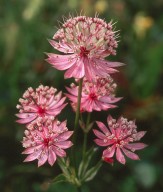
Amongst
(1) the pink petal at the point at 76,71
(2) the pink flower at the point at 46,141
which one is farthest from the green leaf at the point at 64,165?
(1) the pink petal at the point at 76,71

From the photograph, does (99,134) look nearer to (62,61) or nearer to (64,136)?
(64,136)

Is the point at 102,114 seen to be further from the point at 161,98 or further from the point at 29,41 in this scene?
the point at 29,41

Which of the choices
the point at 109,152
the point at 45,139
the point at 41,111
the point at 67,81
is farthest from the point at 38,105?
the point at 67,81

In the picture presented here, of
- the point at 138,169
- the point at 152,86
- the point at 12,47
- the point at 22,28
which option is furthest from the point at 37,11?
the point at 138,169

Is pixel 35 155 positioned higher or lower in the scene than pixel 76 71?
lower

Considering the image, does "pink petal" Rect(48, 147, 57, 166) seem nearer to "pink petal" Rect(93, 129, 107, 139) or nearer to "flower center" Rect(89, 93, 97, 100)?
"pink petal" Rect(93, 129, 107, 139)

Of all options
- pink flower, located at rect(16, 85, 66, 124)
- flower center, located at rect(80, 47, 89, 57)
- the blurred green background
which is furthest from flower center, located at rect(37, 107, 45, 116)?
the blurred green background

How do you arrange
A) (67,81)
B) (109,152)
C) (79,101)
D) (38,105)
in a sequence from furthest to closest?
1. (67,81)
2. (38,105)
3. (109,152)
4. (79,101)
